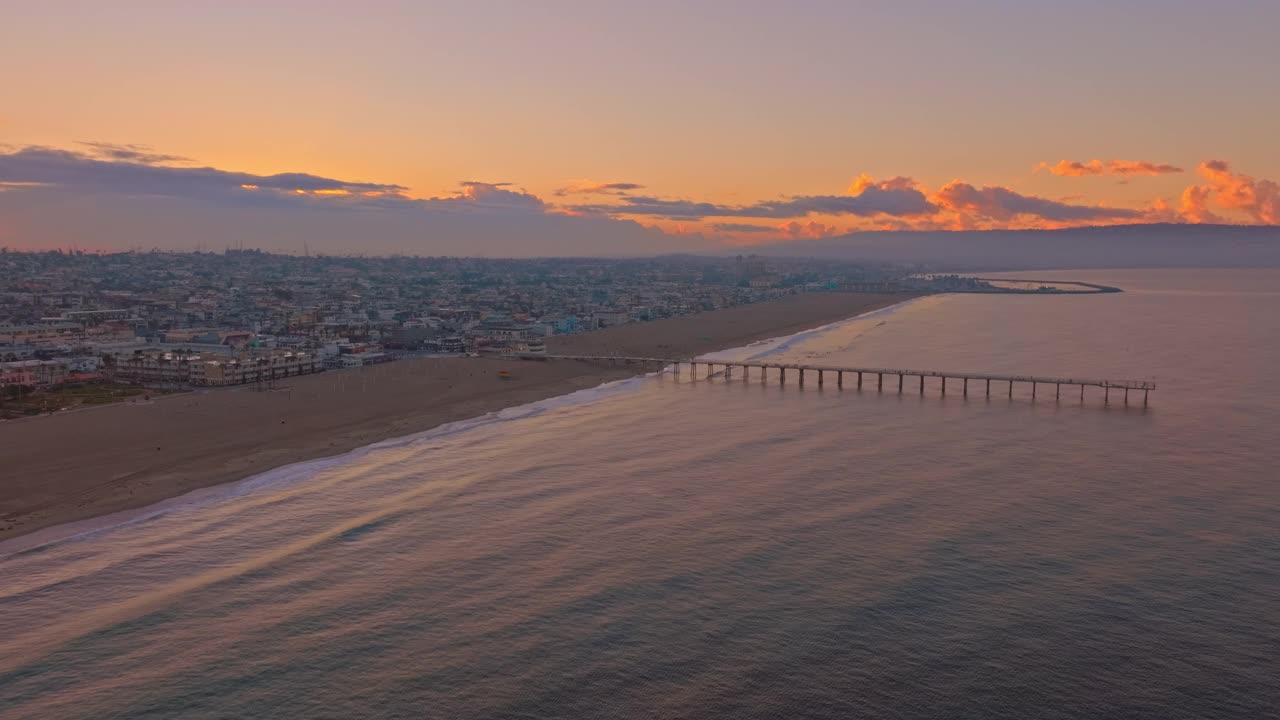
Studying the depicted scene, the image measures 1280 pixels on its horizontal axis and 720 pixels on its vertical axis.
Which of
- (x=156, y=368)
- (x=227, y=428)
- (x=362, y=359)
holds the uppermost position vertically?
(x=156, y=368)

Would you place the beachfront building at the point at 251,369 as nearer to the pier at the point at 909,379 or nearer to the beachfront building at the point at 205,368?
the beachfront building at the point at 205,368

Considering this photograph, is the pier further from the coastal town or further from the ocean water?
the coastal town

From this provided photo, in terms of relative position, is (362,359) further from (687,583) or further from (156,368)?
(687,583)

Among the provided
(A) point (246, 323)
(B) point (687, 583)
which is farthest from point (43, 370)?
(B) point (687, 583)

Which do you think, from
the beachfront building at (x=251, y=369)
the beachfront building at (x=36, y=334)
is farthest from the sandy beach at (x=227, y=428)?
the beachfront building at (x=36, y=334)

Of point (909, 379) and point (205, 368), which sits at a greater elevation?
point (205, 368)

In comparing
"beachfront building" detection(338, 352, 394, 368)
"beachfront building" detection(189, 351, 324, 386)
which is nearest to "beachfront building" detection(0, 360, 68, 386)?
"beachfront building" detection(189, 351, 324, 386)
